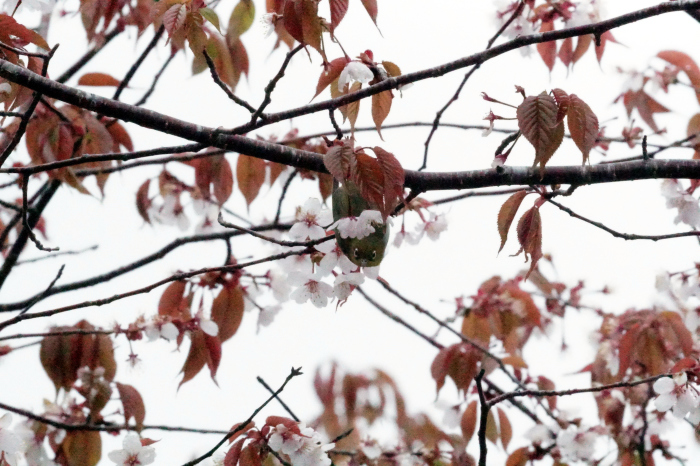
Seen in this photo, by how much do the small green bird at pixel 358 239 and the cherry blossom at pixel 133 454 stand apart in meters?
0.58

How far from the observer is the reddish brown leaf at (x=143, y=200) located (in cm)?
193

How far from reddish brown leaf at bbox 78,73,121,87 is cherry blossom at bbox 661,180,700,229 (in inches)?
52.6

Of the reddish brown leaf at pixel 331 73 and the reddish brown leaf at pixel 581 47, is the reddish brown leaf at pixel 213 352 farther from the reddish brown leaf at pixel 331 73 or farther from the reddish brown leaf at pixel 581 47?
the reddish brown leaf at pixel 581 47

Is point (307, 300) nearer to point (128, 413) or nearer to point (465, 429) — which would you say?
point (128, 413)

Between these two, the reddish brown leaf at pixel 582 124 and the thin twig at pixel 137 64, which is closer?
the reddish brown leaf at pixel 582 124

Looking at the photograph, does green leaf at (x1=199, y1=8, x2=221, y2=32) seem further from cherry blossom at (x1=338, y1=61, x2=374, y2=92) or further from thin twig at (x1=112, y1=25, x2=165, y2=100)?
thin twig at (x1=112, y1=25, x2=165, y2=100)

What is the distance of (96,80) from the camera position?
162 centimetres

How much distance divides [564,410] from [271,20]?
1460mm

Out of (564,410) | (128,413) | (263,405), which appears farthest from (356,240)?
(564,410)

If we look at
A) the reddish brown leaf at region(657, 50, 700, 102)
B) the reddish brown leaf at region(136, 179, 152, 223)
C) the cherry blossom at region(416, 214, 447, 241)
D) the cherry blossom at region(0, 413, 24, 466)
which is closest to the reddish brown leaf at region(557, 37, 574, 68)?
the reddish brown leaf at region(657, 50, 700, 102)

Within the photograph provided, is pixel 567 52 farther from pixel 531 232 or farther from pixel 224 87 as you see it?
pixel 224 87

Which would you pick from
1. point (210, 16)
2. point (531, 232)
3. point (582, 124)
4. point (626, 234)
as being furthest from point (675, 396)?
point (210, 16)

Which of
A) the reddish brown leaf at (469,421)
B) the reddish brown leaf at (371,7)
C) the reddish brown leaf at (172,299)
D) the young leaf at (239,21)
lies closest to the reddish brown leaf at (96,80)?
the young leaf at (239,21)

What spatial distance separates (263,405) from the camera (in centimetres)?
105
